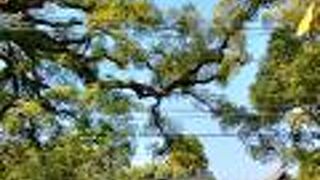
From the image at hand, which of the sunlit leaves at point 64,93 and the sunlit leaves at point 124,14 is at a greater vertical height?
the sunlit leaves at point 124,14

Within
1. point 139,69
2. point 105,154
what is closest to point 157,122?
point 139,69

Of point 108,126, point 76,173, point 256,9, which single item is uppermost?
point 256,9

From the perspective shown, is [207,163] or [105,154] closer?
[105,154]

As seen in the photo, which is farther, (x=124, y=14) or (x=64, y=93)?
(x=124, y=14)

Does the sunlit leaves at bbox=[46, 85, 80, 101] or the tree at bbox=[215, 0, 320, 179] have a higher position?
the tree at bbox=[215, 0, 320, 179]

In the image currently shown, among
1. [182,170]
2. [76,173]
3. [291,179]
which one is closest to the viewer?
[76,173]

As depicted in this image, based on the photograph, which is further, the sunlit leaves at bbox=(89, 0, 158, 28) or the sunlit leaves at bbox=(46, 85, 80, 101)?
the sunlit leaves at bbox=(89, 0, 158, 28)

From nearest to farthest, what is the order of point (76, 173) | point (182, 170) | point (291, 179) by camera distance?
point (76, 173) → point (182, 170) → point (291, 179)

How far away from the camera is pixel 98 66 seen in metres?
20.7

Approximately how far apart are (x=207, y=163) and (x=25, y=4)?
4156mm

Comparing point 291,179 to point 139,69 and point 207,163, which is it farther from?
point 139,69

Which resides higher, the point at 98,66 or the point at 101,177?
the point at 98,66

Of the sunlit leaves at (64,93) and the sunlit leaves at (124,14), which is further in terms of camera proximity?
the sunlit leaves at (124,14)

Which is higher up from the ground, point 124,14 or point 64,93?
point 124,14
